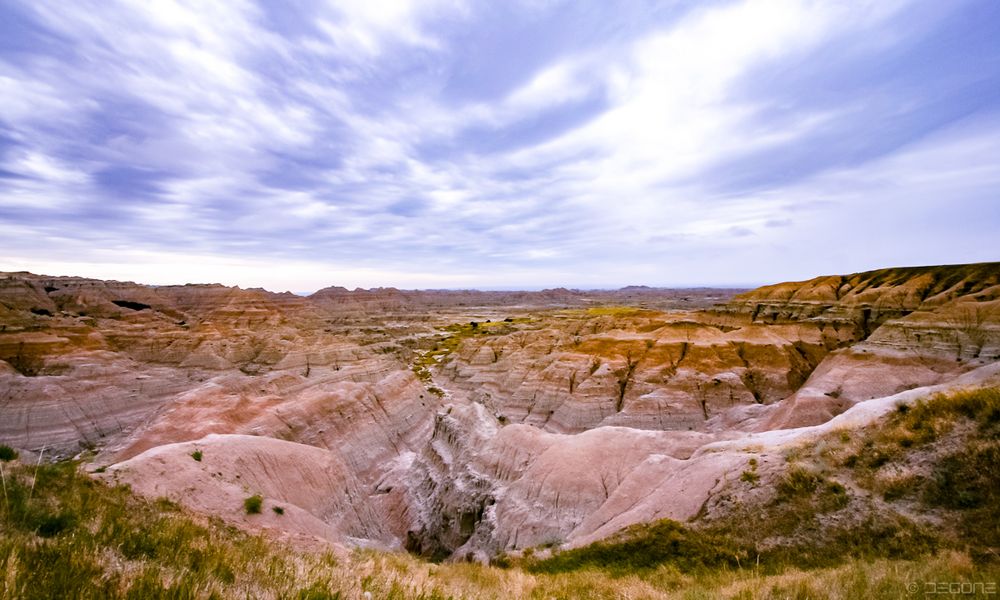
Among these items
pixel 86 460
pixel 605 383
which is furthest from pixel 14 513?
pixel 605 383

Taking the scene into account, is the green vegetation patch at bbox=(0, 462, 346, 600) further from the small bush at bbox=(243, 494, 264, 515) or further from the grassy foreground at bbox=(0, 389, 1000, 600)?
the small bush at bbox=(243, 494, 264, 515)

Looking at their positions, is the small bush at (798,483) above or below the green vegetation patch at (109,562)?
below

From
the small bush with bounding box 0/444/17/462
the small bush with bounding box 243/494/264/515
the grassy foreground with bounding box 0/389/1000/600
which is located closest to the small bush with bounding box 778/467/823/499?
the grassy foreground with bounding box 0/389/1000/600

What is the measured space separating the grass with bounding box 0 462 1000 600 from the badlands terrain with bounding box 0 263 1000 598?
7 centimetres

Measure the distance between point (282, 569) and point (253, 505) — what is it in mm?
14408

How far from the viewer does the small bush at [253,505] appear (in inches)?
637

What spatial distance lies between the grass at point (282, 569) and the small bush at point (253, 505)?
619 cm

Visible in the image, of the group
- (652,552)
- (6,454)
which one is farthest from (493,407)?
(6,454)

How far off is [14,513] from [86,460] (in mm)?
34587

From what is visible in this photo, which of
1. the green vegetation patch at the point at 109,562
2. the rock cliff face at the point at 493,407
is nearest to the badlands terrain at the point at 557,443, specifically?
the green vegetation patch at the point at 109,562

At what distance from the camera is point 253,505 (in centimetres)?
1638

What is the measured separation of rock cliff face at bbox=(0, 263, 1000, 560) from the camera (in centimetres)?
1748

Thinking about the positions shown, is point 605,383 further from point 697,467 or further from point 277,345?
point 277,345

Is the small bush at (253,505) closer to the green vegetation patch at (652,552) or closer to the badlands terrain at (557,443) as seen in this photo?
the badlands terrain at (557,443)
